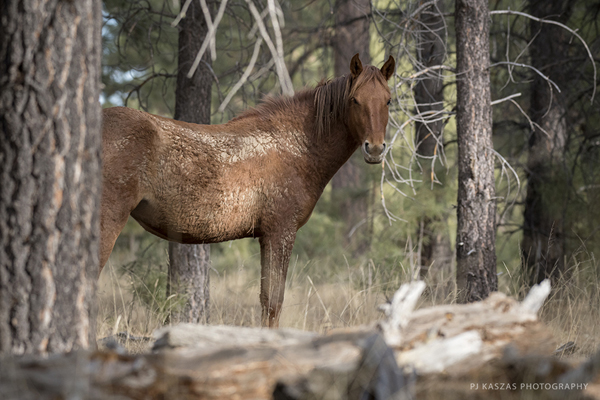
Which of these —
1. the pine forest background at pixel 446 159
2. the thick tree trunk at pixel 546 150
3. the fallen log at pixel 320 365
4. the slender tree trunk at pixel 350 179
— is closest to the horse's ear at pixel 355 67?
the pine forest background at pixel 446 159

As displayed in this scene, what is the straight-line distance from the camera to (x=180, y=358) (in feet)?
6.92

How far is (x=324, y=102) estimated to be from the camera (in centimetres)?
466

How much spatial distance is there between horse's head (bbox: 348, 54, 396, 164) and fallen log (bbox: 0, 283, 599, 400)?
190cm

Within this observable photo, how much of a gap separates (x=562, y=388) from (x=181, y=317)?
Answer: 4.12 m

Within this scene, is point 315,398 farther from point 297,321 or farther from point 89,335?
point 297,321

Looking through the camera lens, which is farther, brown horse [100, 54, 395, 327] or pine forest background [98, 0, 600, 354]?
pine forest background [98, 0, 600, 354]

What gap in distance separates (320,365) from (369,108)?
Result: 8.89ft

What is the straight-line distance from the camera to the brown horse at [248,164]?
3.84 metres

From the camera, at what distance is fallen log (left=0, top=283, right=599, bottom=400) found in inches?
76.5

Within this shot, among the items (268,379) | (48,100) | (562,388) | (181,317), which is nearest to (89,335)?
(268,379)

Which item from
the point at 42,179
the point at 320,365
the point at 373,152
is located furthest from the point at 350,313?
the point at 42,179

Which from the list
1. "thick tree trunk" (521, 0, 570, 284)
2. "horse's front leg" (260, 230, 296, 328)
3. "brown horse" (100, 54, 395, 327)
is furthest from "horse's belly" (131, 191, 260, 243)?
"thick tree trunk" (521, 0, 570, 284)

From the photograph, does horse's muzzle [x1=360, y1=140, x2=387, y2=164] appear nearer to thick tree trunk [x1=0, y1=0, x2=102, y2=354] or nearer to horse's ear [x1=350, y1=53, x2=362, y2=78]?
horse's ear [x1=350, y1=53, x2=362, y2=78]

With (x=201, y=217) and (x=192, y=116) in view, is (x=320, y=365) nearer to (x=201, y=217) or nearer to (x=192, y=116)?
(x=201, y=217)
